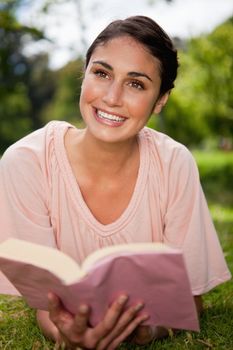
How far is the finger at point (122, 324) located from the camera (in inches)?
81.3

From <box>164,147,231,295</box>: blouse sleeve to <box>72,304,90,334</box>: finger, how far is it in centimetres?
95

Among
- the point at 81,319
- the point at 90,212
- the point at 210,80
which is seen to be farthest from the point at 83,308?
the point at 210,80

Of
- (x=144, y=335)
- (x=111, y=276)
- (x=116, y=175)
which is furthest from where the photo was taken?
(x=116, y=175)

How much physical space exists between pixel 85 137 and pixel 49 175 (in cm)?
28

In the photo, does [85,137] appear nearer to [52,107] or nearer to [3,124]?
[3,124]

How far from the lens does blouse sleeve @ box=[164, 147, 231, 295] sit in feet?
9.59

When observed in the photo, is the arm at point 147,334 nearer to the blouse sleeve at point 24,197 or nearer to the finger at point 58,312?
the finger at point 58,312

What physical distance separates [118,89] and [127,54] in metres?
0.18

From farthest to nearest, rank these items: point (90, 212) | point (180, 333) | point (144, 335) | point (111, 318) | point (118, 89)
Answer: point (90, 212) → point (180, 333) → point (118, 89) → point (144, 335) → point (111, 318)

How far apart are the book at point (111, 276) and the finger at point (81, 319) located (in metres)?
0.03

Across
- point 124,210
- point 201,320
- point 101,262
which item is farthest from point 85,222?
point 101,262

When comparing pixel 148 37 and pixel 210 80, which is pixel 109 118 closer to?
pixel 148 37

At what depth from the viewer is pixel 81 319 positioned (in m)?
2.05

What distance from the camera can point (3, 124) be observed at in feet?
112
